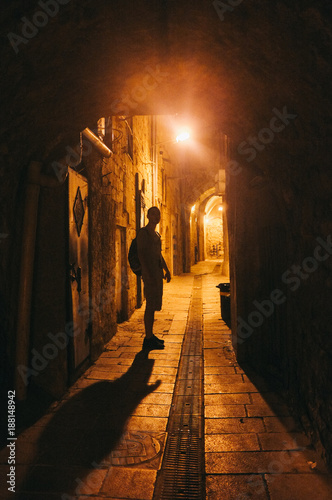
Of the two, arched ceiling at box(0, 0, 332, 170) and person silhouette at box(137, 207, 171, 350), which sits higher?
arched ceiling at box(0, 0, 332, 170)

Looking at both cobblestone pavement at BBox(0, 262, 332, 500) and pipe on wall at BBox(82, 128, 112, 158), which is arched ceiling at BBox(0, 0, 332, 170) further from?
cobblestone pavement at BBox(0, 262, 332, 500)

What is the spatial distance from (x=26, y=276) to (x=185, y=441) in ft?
6.72

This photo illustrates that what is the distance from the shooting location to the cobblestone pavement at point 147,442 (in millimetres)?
1991

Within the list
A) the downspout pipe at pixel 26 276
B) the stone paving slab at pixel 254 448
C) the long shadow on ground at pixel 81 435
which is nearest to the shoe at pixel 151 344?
the long shadow on ground at pixel 81 435

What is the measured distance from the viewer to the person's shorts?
182 inches

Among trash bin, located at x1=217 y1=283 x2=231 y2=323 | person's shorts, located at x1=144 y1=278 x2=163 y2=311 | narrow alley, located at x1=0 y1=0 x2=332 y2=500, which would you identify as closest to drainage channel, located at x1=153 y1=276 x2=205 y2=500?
narrow alley, located at x1=0 y1=0 x2=332 y2=500

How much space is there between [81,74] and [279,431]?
11.3ft

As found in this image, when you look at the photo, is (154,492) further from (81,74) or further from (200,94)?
(200,94)

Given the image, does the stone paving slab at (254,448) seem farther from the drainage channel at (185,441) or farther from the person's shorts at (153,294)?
the person's shorts at (153,294)

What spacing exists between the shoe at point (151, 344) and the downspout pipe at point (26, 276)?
1.95 m

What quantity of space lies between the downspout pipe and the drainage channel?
1457 mm

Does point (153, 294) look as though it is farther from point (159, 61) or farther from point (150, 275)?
point (159, 61)

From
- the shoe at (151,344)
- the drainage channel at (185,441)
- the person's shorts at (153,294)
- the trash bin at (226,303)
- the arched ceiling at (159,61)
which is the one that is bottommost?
the drainage channel at (185,441)

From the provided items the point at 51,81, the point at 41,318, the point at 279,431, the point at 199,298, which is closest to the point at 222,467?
the point at 279,431
